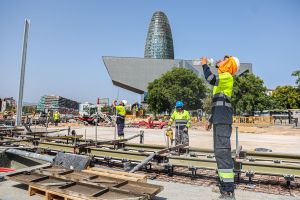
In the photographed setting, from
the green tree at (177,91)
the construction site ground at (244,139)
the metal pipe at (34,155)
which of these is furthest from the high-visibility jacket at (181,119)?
the green tree at (177,91)

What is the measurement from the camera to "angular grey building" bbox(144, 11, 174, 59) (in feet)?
490

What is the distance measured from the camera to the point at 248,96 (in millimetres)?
45562

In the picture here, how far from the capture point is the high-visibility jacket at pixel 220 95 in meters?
4.19

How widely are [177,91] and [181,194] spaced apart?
4910cm

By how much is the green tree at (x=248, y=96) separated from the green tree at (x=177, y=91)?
32.6 ft

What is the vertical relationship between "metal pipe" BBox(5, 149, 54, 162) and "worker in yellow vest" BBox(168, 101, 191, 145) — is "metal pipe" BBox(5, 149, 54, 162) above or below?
below

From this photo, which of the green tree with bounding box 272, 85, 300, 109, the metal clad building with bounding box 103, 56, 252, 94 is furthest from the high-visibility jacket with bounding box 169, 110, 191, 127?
the metal clad building with bounding box 103, 56, 252, 94

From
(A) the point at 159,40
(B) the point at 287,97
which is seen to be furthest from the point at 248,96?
(A) the point at 159,40

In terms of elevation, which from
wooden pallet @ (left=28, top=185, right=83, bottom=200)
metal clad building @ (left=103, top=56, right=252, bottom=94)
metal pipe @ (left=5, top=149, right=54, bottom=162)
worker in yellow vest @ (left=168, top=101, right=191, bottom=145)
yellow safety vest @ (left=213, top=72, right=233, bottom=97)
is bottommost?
wooden pallet @ (left=28, top=185, right=83, bottom=200)

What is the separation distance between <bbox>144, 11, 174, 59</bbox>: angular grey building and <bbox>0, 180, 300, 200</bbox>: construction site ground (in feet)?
477

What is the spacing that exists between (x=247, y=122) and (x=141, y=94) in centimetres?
6632

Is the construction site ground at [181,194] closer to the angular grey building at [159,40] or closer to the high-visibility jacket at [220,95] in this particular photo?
the high-visibility jacket at [220,95]

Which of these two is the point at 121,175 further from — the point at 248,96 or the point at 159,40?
the point at 159,40

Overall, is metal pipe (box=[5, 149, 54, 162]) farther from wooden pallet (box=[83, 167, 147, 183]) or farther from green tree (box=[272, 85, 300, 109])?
green tree (box=[272, 85, 300, 109])
